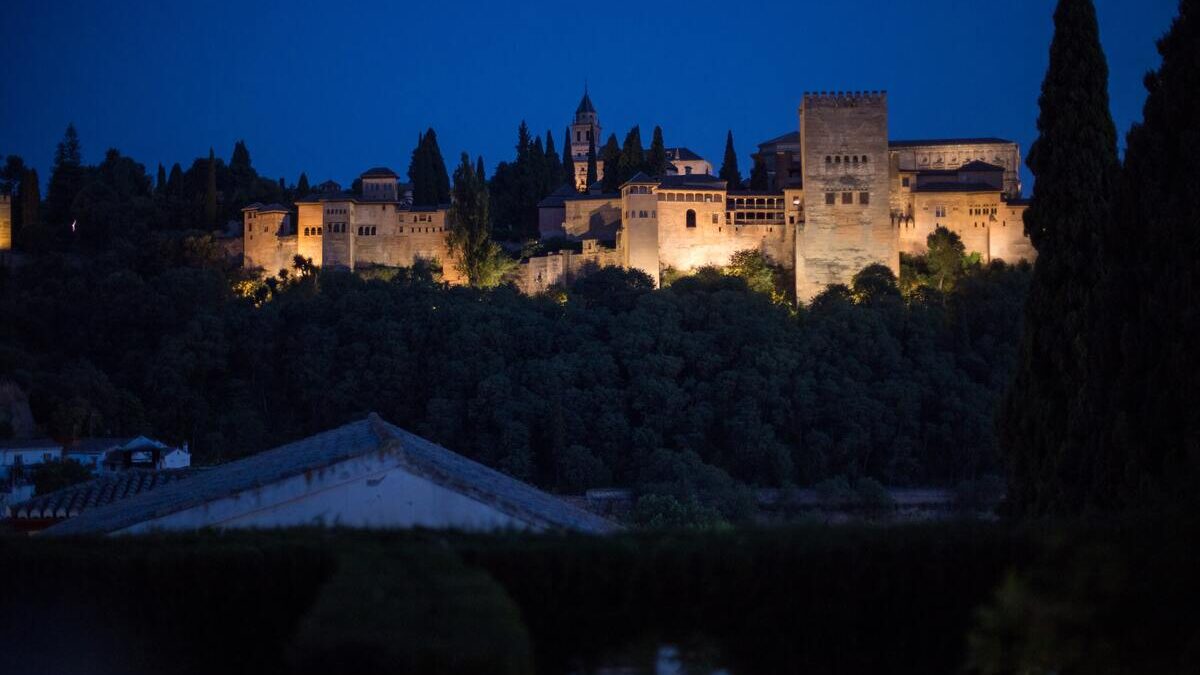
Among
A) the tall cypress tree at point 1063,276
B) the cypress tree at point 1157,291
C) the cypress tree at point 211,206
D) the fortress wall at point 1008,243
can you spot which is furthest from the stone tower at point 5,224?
the cypress tree at point 1157,291

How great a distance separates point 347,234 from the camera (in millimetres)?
64875

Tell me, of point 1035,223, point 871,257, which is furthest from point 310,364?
point 1035,223

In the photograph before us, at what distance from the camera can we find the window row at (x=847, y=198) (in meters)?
60.6

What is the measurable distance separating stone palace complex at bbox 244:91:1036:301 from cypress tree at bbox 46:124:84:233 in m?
15.2

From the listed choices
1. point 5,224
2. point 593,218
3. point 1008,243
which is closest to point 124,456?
point 593,218

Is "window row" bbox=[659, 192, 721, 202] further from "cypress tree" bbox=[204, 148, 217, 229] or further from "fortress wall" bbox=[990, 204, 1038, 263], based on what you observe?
"cypress tree" bbox=[204, 148, 217, 229]

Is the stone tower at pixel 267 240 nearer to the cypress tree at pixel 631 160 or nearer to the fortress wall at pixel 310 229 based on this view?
the fortress wall at pixel 310 229

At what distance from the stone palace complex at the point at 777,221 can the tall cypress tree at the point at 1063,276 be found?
1788 inches

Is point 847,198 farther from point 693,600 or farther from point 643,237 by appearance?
point 693,600

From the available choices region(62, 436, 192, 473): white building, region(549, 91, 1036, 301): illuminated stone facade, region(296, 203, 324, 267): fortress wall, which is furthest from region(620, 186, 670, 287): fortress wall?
region(62, 436, 192, 473): white building

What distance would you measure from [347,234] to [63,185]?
22404mm

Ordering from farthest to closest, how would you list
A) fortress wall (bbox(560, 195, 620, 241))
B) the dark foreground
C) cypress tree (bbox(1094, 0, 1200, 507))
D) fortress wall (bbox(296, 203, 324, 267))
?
1. fortress wall (bbox(296, 203, 324, 267))
2. fortress wall (bbox(560, 195, 620, 241))
3. cypress tree (bbox(1094, 0, 1200, 507))
4. the dark foreground

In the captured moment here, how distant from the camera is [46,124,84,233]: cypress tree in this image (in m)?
74.8

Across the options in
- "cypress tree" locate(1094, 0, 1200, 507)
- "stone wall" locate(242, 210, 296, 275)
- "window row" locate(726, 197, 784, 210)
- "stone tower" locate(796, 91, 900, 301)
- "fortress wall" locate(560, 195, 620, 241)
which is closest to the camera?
"cypress tree" locate(1094, 0, 1200, 507)
